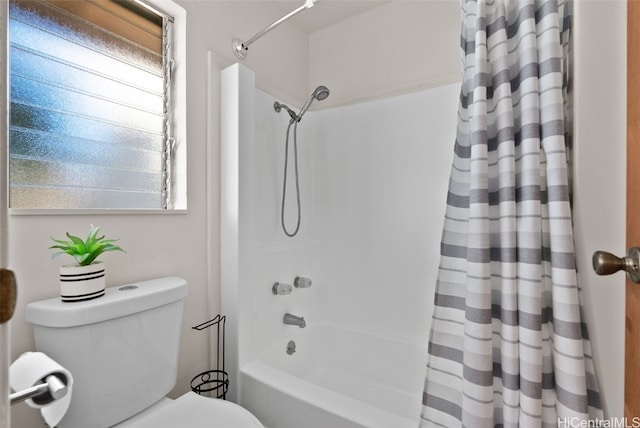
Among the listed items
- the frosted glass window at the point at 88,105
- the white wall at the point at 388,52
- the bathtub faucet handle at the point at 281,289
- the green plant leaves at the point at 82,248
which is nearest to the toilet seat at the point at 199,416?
the green plant leaves at the point at 82,248

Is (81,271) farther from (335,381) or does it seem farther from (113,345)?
(335,381)

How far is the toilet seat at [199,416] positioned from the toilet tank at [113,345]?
7 cm

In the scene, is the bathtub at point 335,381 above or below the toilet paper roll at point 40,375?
below

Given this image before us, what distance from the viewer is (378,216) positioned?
1852mm

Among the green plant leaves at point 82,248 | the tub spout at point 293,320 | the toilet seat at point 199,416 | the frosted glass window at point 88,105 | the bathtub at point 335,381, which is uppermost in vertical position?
the frosted glass window at point 88,105

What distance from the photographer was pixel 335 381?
1.75 metres

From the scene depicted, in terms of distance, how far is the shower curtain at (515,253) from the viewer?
71cm

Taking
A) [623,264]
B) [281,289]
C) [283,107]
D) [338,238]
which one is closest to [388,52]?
[283,107]

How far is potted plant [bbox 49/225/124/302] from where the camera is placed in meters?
0.87

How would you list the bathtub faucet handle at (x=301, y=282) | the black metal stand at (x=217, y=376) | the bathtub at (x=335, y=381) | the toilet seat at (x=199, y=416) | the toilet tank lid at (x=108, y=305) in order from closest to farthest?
1. the toilet tank lid at (x=108, y=305)
2. the toilet seat at (x=199, y=416)
3. the bathtub at (x=335, y=381)
4. the black metal stand at (x=217, y=376)
5. the bathtub faucet handle at (x=301, y=282)

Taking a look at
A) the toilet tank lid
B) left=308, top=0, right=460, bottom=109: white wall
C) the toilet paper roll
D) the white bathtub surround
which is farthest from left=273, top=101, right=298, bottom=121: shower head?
the toilet paper roll

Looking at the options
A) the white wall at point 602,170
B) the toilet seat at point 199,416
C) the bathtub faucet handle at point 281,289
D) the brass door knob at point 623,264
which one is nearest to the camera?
the brass door knob at point 623,264

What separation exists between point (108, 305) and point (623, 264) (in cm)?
125

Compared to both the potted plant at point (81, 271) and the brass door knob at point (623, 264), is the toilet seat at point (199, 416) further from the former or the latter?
the brass door knob at point (623, 264)
